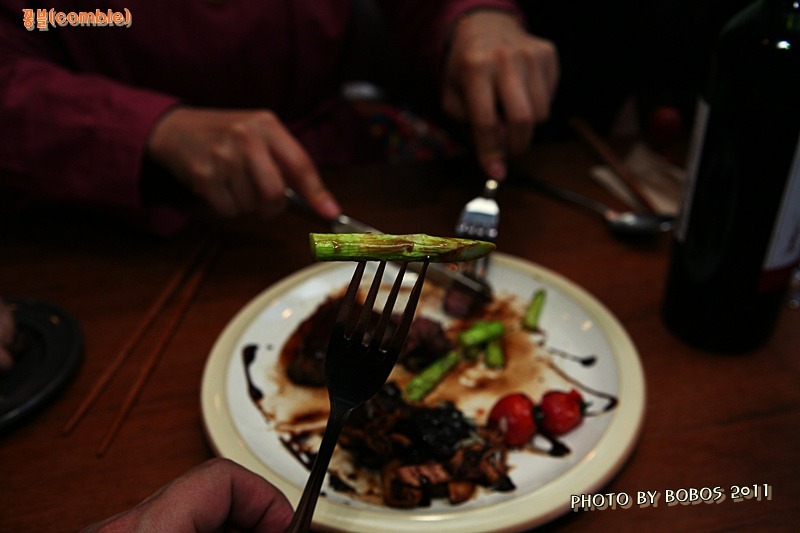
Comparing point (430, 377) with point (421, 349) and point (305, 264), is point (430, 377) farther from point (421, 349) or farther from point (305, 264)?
point (305, 264)

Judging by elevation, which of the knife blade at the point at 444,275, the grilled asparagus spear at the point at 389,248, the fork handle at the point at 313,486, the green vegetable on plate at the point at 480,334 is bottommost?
the green vegetable on plate at the point at 480,334

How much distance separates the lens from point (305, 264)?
142 cm

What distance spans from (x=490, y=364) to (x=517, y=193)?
678mm

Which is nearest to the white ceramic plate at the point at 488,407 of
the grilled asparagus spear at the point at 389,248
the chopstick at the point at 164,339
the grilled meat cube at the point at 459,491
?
the grilled meat cube at the point at 459,491

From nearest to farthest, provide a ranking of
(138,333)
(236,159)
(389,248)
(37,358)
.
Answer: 1. (389,248)
2. (37,358)
3. (138,333)
4. (236,159)

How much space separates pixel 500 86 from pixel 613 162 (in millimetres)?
453

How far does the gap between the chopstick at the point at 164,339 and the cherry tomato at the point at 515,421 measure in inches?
23.3

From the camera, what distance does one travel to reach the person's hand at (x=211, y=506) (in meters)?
0.57

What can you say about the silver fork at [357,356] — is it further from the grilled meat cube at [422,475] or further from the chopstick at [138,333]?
the chopstick at [138,333]

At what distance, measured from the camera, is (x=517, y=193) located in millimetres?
1659

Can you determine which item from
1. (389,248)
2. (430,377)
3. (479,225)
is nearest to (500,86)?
(479,225)

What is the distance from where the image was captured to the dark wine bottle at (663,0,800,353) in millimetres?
876

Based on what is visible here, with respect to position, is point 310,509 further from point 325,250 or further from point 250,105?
point 250,105

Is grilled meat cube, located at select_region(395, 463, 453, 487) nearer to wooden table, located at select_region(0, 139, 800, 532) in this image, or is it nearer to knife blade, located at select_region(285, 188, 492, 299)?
wooden table, located at select_region(0, 139, 800, 532)
